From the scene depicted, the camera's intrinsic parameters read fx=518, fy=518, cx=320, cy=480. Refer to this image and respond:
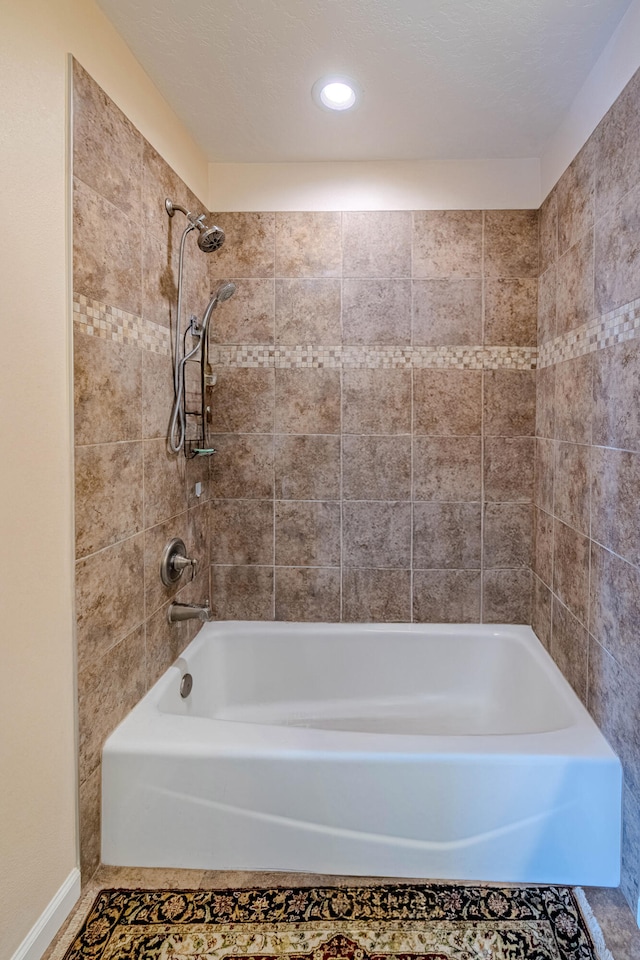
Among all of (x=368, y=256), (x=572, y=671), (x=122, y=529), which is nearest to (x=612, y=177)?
(x=368, y=256)

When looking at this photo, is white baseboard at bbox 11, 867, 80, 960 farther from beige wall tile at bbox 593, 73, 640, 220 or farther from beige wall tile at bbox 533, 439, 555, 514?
beige wall tile at bbox 593, 73, 640, 220

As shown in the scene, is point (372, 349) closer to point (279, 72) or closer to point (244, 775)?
point (279, 72)

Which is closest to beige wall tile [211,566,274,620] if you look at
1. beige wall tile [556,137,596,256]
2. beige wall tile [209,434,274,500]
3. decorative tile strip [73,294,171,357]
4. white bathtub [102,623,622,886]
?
beige wall tile [209,434,274,500]

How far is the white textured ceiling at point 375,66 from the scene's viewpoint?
148cm

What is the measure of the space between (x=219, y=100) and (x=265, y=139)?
0.30m

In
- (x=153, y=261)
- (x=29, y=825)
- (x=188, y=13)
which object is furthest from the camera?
(x=153, y=261)

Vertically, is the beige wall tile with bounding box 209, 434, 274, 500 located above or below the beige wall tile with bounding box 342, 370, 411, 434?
below

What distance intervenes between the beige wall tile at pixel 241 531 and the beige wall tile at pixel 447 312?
3.60ft

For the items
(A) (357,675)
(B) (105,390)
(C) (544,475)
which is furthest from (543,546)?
(B) (105,390)

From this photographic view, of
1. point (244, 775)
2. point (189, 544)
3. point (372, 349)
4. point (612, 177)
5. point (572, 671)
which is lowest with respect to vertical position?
point (244, 775)

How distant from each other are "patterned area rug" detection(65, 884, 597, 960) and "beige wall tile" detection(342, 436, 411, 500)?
1.47 metres

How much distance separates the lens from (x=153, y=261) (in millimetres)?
1861

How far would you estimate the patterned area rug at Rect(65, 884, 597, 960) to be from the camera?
1.31m

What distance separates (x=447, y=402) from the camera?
241 centimetres
